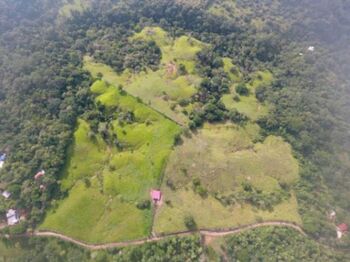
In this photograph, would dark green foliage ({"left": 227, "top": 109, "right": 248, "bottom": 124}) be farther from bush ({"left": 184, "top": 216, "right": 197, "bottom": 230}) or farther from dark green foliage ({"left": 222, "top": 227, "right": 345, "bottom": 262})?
bush ({"left": 184, "top": 216, "right": 197, "bottom": 230})

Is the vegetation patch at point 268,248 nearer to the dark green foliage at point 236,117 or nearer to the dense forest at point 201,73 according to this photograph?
the dense forest at point 201,73

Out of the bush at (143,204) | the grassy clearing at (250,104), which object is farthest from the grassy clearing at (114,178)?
the grassy clearing at (250,104)

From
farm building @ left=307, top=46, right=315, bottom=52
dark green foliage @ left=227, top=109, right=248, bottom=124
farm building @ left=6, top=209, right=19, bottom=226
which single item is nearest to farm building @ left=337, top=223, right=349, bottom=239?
dark green foliage @ left=227, top=109, right=248, bottom=124

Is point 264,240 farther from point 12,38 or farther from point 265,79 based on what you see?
point 12,38

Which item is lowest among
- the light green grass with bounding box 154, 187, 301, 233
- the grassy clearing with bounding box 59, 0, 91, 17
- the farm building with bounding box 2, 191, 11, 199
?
the light green grass with bounding box 154, 187, 301, 233

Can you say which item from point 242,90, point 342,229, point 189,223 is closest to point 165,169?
point 189,223
